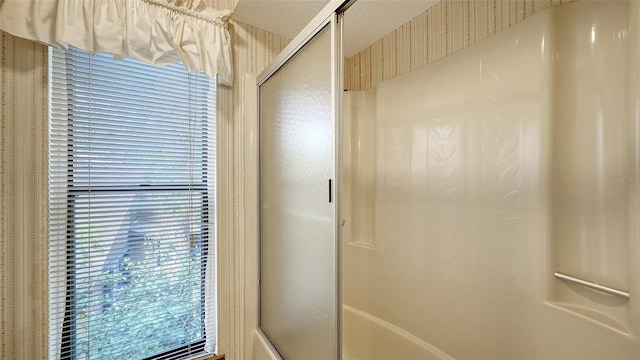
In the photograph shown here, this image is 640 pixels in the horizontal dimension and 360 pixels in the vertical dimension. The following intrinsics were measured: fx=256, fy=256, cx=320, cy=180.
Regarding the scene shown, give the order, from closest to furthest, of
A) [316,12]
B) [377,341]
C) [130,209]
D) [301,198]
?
[301,198] < [130,209] < [316,12] < [377,341]

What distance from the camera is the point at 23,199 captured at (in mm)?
972

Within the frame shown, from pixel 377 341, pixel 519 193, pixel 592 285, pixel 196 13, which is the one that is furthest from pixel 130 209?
pixel 592 285

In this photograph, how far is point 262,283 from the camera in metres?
1.43

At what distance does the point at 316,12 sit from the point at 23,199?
4.96 feet

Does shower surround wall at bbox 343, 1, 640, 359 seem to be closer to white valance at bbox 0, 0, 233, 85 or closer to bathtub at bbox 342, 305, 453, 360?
bathtub at bbox 342, 305, 453, 360

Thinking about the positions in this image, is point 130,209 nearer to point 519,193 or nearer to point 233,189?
point 233,189

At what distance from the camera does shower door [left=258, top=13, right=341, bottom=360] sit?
2.80ft

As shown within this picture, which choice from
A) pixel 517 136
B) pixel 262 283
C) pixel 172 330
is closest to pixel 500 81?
pixel 517 136

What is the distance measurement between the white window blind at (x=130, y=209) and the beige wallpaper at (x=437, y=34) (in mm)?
1062

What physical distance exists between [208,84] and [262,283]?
113 cm

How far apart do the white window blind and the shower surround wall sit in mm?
1118

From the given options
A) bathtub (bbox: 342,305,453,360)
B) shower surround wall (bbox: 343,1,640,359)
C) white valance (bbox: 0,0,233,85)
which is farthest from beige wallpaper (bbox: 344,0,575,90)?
bathtub (bbox: 342,305,453,360)

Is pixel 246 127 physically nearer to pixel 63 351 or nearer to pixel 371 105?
pixel 371 105

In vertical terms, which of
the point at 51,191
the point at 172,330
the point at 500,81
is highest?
the point at 500,81
